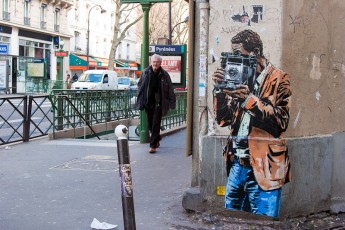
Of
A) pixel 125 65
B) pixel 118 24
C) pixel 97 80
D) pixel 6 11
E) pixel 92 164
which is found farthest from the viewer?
pixel 125 65

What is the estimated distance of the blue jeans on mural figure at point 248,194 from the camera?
5.23 m

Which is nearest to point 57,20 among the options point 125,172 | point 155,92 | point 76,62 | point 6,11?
point 76,62

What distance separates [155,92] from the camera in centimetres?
947

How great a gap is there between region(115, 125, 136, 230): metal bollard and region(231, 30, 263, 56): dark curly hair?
1.74m

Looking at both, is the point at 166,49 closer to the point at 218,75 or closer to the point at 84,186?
the point at 84,186

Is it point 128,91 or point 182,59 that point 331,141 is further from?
point 128,91

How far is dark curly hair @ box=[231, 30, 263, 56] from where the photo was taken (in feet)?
17.0

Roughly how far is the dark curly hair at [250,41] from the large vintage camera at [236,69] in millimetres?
82

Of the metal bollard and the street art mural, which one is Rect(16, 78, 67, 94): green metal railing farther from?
the metal bollard

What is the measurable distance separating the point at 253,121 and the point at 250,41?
0.82 meters

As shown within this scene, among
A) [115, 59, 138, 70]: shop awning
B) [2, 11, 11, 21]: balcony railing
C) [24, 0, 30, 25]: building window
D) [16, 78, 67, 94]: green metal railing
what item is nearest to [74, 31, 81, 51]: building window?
[115, 59, 138, 70]: shop awning

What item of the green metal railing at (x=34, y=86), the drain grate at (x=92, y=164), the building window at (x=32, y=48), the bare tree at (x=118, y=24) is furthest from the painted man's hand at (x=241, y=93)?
the building window at (x=32, y=48)

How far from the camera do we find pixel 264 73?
5.16 metres

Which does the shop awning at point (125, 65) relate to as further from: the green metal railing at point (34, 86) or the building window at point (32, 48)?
the green metal railing at point (34, 86)
